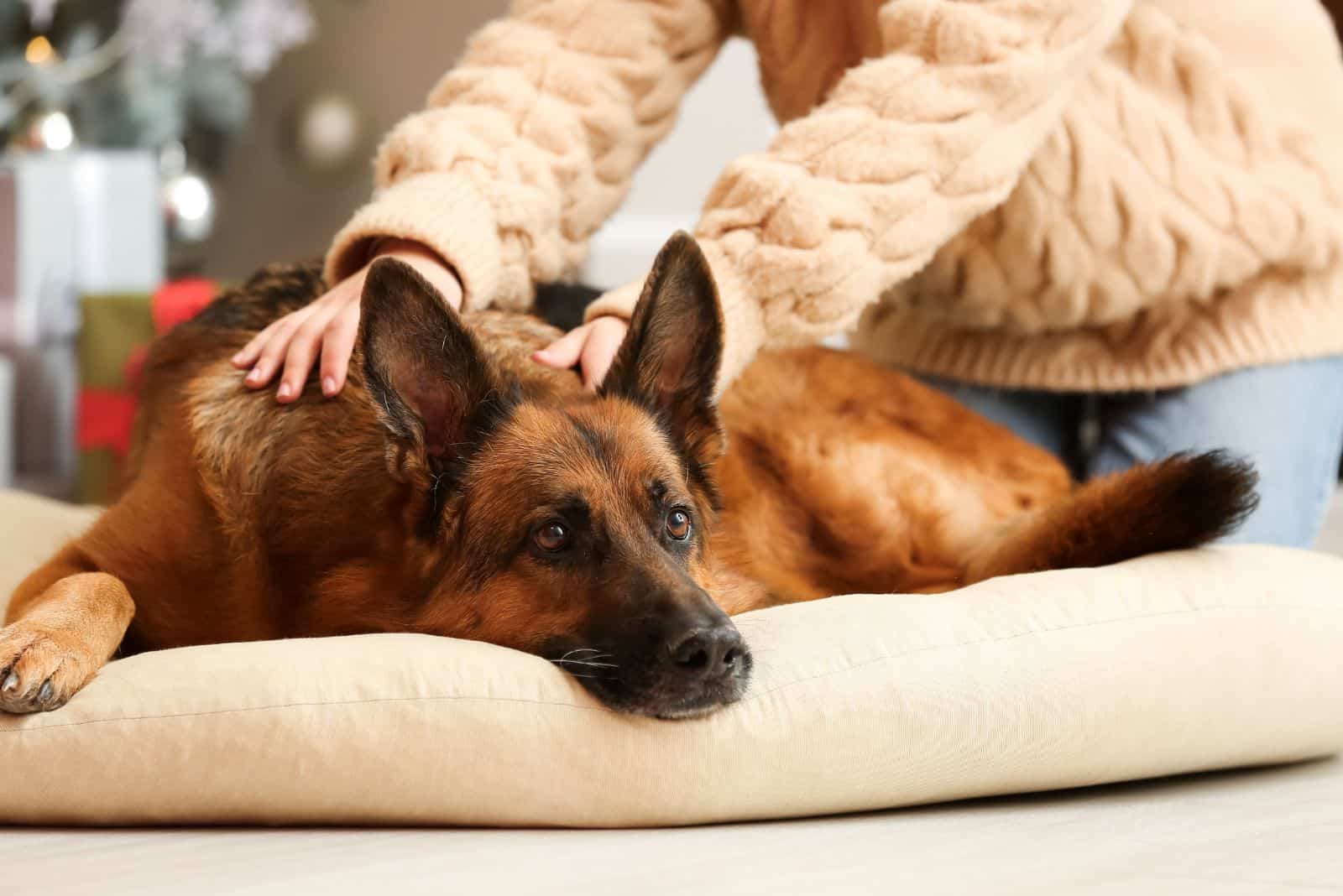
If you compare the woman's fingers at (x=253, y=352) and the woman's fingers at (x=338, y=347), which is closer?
the woman's fingers at (x=338, y=347)

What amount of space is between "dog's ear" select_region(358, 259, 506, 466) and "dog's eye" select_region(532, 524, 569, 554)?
0.16 metres

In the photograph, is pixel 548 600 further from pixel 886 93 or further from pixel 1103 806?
pixel 886 93

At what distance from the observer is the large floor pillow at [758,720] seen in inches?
55.1

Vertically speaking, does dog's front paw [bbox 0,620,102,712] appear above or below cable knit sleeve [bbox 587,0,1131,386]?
below

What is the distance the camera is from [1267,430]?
8.11 feet

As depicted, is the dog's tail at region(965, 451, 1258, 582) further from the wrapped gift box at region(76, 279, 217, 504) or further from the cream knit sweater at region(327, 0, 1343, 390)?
the wrapped gift box at region(76, 279, 217, 504)

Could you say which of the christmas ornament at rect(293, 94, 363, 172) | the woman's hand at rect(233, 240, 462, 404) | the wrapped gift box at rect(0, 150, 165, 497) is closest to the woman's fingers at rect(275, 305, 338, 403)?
the woman's hand at rect(233, 240, 462, 404)

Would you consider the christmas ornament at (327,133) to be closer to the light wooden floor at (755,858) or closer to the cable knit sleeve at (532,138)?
the cable knit sleeve at (532,138)

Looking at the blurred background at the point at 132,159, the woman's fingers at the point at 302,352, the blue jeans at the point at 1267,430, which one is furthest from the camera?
the blurred background at the point at 132,159

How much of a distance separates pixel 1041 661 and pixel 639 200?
384 centimetres

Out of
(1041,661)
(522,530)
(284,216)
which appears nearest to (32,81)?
(284,216)

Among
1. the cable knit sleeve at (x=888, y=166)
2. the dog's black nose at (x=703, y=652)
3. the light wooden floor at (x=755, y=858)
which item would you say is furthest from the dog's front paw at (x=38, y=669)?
the cable knit sleeve at (x=888, y=166)

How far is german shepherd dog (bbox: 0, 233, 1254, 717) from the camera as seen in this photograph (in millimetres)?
1520

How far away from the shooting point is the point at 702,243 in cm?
200
